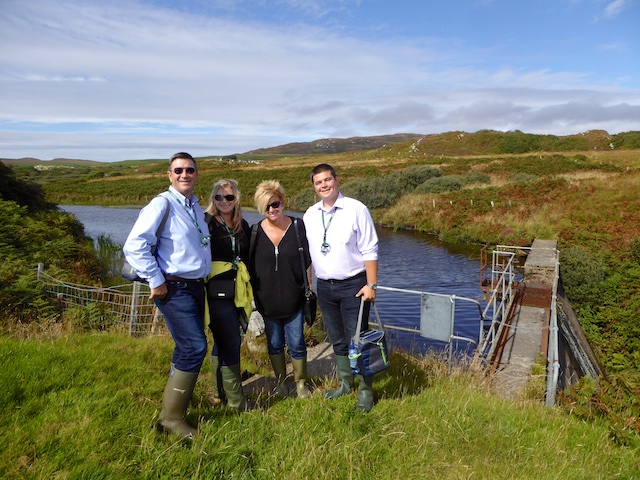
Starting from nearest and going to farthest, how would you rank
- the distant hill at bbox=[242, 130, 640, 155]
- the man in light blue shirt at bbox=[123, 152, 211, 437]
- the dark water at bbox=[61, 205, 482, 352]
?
the man in light blue shirt at bbox=[123, 152, 211, 437] < the dark water at bbox=[61, 205, 482, 352] < the distant hill at bbox=[242, 130, 640, 155]

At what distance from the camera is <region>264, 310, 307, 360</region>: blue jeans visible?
4.20m

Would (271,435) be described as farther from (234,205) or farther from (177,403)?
(234,205)

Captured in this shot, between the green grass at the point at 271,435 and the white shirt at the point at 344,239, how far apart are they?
1175mm

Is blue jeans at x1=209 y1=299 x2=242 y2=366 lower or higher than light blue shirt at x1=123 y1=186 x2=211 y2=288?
lower

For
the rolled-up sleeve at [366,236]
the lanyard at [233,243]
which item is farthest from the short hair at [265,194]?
the rolled-up sleeve at [366,236]

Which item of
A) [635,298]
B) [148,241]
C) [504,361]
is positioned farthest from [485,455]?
[635,298]

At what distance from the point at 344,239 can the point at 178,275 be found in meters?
1.42

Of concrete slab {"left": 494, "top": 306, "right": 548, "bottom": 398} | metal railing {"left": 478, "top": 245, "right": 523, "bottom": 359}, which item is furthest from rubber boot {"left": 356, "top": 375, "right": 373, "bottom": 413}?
metal railing {"left": 478, "top": 245, "right": 523, "bottom": 359}

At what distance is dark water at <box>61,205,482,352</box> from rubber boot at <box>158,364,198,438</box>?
203 inches

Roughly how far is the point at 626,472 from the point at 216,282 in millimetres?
3386

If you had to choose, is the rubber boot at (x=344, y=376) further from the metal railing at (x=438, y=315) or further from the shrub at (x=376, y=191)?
the shrub at (x=376, y=191)

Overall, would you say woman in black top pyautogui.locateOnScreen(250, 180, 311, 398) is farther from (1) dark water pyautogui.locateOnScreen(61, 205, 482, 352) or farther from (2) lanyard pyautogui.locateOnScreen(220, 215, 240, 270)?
Answer: (1) dark water pyautogui.locateOnScreen(61, 205, 482, 352)

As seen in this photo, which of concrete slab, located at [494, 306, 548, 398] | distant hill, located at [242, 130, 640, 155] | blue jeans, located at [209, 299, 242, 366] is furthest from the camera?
distant hill, located at [242, 130, 640, 155]

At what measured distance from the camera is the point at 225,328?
3668 mm
